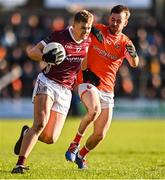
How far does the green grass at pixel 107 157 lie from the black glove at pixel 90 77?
1343 millimetres

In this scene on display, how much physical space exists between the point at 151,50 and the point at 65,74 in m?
22.0

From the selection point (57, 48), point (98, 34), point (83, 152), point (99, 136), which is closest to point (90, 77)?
point (98, 34)

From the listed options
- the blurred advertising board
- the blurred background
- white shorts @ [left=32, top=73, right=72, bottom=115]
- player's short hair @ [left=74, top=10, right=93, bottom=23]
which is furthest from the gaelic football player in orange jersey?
the blurred advertising board

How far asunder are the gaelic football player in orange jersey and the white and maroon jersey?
85 cm

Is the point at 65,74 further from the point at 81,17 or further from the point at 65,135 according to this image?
the point at 65,135

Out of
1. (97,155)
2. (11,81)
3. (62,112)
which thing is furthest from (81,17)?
(11,81)

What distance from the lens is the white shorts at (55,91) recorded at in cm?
1035

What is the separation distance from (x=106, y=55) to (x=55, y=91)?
170 cm

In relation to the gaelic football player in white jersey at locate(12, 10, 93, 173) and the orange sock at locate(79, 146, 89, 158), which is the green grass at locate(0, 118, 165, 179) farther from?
the gaelic football player in white jersey at locate(12, 10, 93, 173)

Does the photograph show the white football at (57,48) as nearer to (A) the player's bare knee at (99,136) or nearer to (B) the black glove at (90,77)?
(B) the black glove at (90,77)

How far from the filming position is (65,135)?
21.8 metres

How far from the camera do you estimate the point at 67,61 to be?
10.6 meters

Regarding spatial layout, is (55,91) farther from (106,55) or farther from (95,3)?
(95,3)

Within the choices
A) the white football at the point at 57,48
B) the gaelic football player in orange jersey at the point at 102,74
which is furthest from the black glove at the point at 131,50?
the white football at the point at 57,48
